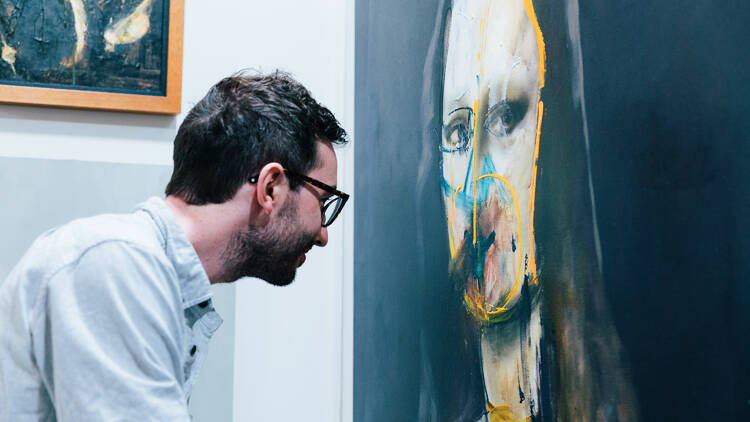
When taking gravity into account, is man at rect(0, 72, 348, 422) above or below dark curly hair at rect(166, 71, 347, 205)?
below

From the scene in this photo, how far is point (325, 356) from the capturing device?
1990 millimetres

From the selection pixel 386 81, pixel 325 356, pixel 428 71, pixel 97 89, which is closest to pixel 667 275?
pixel 428 71

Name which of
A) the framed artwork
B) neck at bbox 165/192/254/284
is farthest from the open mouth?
the framed artwork

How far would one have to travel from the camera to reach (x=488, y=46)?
1.11 metres

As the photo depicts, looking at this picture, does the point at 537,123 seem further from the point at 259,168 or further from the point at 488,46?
the point at 259,168

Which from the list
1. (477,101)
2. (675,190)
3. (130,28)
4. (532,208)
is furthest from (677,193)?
(130,28)

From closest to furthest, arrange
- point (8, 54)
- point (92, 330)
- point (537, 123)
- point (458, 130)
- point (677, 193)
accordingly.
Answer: point (677, 193) < point (92, 330) < point (537, 123) < point (458, 130) < point (8, 54)

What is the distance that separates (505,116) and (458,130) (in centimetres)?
18

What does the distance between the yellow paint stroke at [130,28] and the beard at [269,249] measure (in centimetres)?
109

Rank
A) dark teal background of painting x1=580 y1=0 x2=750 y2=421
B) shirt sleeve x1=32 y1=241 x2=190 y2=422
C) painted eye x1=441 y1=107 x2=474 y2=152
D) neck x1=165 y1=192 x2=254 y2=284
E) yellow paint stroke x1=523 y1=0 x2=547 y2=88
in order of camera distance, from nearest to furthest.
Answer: dark teal background of painting x1=580 y1=0 x2=750 y2=421 < shirt sleeve x1=32 y1=241 x2=190 y2=422 < yellow paint stroke x1=523 y1=0 x2=547 y2=88 < neck x1=165 y1=192 x2=254 y2=284 < painted eye x1=441 y1=107 x2=474 y2=152

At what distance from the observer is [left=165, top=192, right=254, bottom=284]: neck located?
3.41 feet

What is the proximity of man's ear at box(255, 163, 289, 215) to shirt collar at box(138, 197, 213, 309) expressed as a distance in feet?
0.41

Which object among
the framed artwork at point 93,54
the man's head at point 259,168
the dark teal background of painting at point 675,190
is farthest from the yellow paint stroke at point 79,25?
the dark teal background of painting at point 675,190

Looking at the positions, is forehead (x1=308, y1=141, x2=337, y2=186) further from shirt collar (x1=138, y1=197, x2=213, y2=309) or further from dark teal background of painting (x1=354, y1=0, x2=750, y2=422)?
dark teal background of painting (x1=354, y1=0, x2=750, y2=422)
